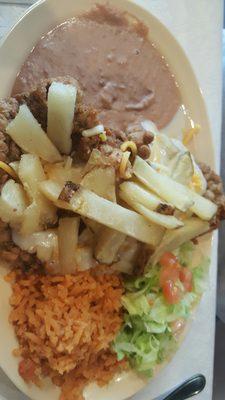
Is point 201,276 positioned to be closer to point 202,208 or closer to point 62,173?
point 202,208

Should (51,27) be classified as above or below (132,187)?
above

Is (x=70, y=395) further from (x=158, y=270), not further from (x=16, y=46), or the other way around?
(x=16, y=46)

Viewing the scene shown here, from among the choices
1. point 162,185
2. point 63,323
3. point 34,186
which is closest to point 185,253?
point 162,185

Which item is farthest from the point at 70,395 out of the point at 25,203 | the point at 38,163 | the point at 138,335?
the point at 38,163

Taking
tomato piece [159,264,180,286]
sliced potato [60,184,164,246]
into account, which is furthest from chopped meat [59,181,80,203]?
tomato piece [159,264,180,286]

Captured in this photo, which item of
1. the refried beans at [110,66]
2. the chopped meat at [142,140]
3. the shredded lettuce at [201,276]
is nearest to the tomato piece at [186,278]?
the shredded lettuce at [201,276]

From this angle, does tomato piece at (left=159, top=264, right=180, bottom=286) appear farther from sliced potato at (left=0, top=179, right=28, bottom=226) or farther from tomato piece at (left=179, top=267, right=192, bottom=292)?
sliced potato at (left=0, top=179, right=28, bottom=226)

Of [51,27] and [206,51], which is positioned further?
[206,51]

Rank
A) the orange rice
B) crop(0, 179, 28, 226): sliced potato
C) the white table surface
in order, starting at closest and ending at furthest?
crop(0, 179, 28, 226): sliced potato → the orange rice → the white table surface

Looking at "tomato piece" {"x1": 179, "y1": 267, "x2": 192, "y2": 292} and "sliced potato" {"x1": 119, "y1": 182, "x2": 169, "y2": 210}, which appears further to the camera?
"tomato piece" {"x1": 179, "y1": 267, "x2": 192, "y2": 292}
